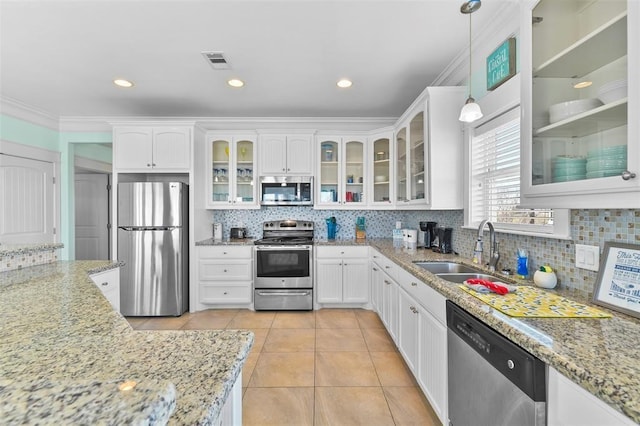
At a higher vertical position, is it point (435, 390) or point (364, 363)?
point (435, 390)

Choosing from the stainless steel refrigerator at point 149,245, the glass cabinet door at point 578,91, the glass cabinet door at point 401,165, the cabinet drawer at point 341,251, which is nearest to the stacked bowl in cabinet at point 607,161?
the glass cabinet door at point 578,91

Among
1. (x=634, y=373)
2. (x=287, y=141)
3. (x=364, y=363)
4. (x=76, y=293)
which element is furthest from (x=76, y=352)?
(x=287, y=141)

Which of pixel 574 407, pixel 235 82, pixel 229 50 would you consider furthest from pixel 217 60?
pixel 574 407

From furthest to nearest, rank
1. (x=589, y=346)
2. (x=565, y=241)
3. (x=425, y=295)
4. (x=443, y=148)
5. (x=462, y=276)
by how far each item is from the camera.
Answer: (x=443, y=148) < (x=462, y=276) < (x=425, y=295) < (x=565, y=241) < (x=589, y=346)

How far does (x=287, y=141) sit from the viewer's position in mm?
3850

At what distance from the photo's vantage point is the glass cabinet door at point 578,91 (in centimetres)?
99

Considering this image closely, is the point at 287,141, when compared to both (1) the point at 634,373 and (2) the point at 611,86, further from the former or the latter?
(1) the point at 634,373

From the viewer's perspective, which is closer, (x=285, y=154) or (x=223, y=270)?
(x=223, y=270)

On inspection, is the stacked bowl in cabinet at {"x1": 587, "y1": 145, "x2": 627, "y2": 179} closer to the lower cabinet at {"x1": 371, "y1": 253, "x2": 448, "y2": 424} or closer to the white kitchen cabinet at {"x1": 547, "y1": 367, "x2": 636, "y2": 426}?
the white kitchen cabinet at {"x1": 547, "y1": 367, "x2": 636, "y2": 426}

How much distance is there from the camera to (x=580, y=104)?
1.15 metres

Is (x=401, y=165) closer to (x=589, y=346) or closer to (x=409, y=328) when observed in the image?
(x=409, y=328)

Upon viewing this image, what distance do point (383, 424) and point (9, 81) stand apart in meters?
4.60

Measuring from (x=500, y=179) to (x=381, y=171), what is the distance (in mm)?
1898

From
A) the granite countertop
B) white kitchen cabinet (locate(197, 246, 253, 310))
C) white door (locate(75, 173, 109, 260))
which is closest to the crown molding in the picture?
white door (locate(75, 173, 109, 260))
